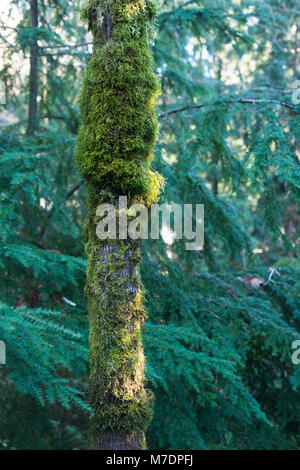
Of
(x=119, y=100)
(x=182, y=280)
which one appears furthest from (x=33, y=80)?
(x=119, y=100)

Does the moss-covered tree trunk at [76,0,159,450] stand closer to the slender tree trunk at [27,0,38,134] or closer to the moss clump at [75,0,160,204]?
the moss clump at [75,0,160,204]

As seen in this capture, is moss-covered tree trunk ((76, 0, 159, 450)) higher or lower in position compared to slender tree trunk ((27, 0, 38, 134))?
lower

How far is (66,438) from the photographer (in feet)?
16.7

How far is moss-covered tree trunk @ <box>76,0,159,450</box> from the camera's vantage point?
1865mm

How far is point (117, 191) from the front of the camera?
1945 mm

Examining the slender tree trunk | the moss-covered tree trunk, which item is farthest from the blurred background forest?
the moss-covered tree trunk

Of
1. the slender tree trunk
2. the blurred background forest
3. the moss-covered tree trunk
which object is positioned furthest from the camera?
the slender tree trunk

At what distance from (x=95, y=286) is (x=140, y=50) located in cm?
124

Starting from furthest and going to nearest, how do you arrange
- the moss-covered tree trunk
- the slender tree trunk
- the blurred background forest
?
1. the slender tree trunk
2. the blurred background forest
3. the moss-covered tree trunk

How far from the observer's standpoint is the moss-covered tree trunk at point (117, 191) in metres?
1.87

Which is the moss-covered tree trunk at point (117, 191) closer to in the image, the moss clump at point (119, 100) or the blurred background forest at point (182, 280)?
the moss clump at point (119, 100)

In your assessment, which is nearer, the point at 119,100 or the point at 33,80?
the point at 119,100

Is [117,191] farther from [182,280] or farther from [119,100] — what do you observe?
[182,280]

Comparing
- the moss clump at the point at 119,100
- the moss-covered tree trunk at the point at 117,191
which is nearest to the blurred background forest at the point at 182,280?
the moss-covered tree trunk at the point at 117,191
